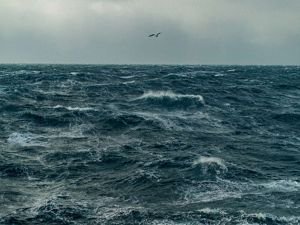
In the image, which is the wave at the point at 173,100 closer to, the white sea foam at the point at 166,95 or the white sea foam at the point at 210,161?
the white sea foam at the point at 166,95

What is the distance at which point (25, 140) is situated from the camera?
120 feet

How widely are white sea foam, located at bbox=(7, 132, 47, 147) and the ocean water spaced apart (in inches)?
3.0

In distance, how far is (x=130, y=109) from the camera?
53875mm

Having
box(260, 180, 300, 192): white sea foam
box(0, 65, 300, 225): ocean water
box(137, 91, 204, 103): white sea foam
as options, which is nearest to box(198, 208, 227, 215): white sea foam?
box(0, 65, 300, 225): ocean water

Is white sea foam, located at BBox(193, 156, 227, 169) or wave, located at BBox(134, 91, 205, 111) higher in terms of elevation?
wave, located at BBox(134, 91, 205, 111)

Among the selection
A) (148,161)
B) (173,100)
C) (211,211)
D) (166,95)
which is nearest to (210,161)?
(148,161)

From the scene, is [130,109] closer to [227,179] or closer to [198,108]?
[198,108]

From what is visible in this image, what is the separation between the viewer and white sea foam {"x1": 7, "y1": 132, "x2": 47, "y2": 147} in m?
35.5

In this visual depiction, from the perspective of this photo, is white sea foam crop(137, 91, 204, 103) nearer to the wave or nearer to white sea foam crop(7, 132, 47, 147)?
the wave

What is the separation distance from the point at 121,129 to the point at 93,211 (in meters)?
20.9

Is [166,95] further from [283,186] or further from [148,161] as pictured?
[283,186]

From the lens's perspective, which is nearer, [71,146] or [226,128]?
[71,146]

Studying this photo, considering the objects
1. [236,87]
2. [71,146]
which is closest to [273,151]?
[71,146]

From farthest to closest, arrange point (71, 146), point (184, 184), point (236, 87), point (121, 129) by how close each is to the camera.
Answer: point (236, 87), point (121, 129), point (71, 146), point (184, 184)
